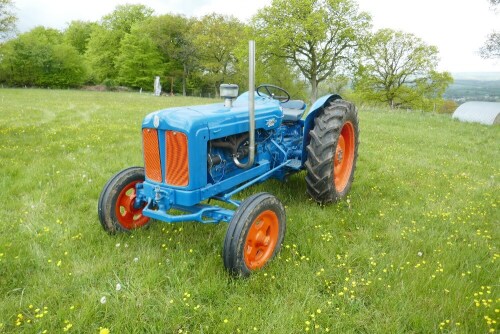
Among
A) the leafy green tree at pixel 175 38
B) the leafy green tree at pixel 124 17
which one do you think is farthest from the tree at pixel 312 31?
the leafy green tree at pixel 124 17

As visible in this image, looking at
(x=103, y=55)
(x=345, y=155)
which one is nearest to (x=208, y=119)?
(x=345, y=155)

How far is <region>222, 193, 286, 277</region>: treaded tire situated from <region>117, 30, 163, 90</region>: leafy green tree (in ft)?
133

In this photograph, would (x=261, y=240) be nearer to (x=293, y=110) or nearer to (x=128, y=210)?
(x=128, y=210)

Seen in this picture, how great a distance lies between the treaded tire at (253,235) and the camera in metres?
2.64

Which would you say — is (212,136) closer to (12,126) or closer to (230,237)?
(230,237)

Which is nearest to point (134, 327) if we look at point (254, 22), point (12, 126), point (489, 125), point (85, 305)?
point (85, 305)

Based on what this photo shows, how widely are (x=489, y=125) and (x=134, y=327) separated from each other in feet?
44.9

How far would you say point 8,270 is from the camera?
2.80 meters

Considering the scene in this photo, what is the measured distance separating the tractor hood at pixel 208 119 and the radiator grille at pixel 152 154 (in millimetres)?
78

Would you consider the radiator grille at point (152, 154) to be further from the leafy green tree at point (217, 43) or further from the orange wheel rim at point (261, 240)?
A: the leafy green tree at point (217, 43)

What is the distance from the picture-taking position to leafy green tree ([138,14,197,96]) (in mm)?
40281

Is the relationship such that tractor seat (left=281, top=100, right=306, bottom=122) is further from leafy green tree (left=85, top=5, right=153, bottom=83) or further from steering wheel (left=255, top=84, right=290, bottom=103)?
leafy green tree (left=85, top=5, right=153, bottom=83)

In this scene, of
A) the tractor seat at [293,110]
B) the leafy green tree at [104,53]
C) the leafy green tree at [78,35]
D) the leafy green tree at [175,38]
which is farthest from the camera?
the leafy green tree at [78,35]

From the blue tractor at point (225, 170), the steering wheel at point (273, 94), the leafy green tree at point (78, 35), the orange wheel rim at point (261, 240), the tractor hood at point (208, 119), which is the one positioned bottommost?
the orange wheel rim at point (261, 240)
